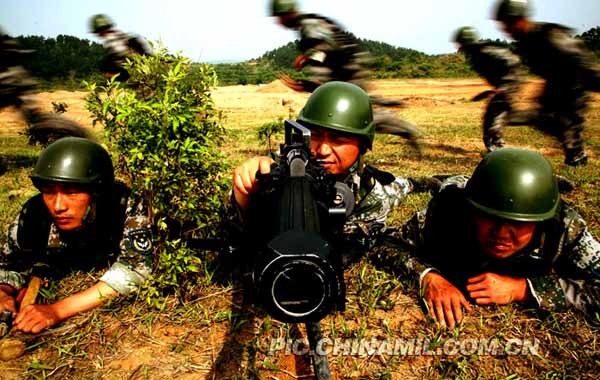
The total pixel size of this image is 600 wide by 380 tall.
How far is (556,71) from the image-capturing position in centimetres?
697

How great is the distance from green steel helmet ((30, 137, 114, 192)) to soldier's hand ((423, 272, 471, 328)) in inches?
97.2

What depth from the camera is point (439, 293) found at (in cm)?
299

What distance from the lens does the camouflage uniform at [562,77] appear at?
670 cm

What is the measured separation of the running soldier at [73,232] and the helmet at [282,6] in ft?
14.6

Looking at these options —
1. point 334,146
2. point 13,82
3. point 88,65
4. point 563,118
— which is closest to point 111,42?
point 13,82

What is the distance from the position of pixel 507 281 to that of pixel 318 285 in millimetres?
2323

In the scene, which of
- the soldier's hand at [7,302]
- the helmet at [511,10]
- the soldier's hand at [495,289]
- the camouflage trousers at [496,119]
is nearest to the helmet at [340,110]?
the soldier's hand at [495,289]

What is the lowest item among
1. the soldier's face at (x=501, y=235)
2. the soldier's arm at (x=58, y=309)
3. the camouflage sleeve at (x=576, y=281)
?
the soldier's arm at (x=58, y=309)

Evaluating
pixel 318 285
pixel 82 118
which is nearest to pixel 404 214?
pixel 318 285

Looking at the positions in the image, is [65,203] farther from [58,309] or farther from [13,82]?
[13,82]

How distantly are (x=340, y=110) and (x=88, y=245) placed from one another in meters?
2.28

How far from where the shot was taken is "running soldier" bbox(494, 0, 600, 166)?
668cm

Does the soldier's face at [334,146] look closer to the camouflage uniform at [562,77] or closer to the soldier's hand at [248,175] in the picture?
the soldier's hand at [248,175]

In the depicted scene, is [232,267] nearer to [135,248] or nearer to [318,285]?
[135,248]
